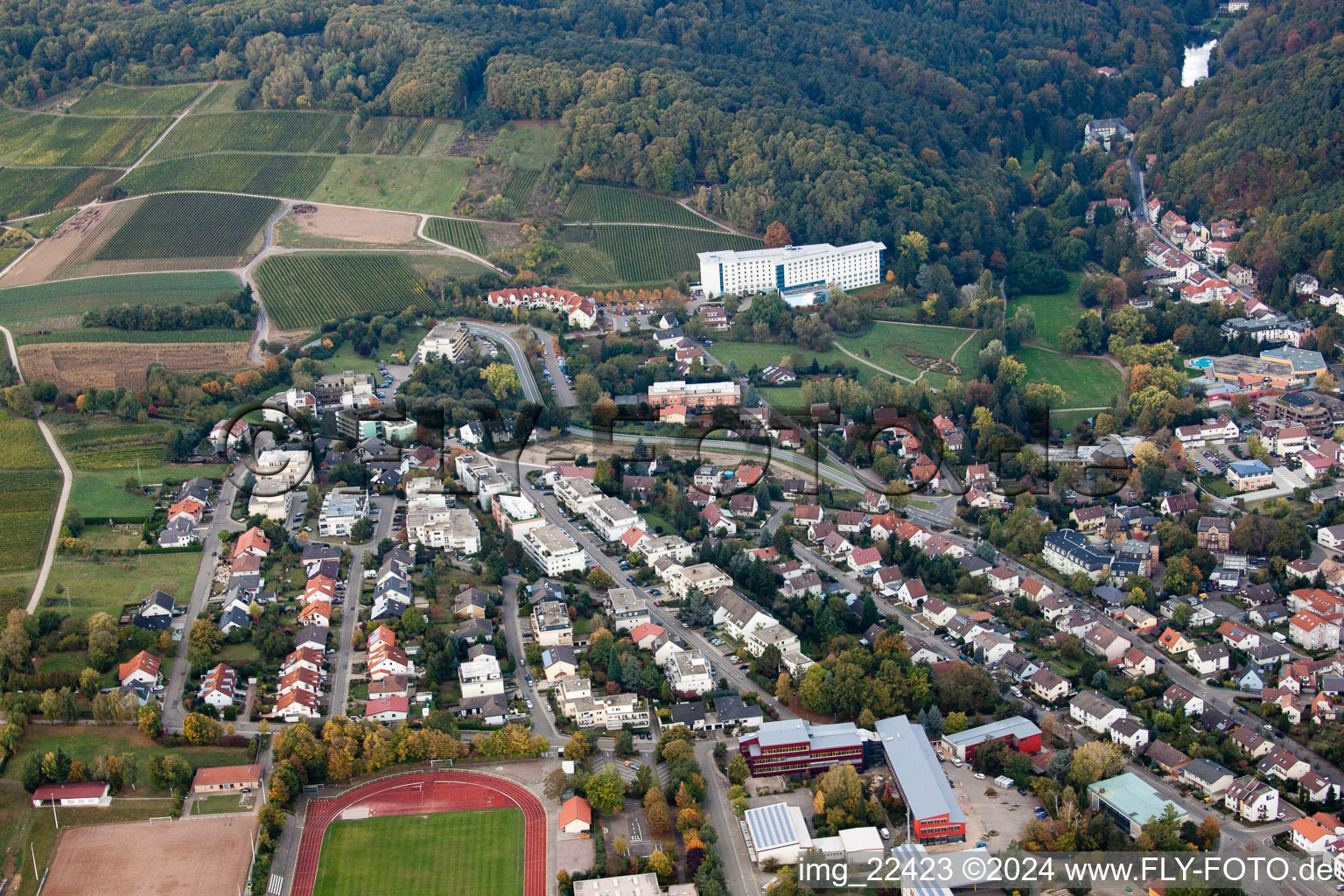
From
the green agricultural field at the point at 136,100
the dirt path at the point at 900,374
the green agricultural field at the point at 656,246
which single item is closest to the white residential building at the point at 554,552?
the dirt path at the point at 900,374

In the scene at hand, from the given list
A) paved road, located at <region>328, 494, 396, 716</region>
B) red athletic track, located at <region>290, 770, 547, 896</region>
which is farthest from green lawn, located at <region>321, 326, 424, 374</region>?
red athletic track, located at <region>290, 770, 547, 896</region>

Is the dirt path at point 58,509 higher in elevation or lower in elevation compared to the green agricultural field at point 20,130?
lower

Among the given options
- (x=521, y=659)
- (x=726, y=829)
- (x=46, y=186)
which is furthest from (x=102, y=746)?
(x=46, y=186)

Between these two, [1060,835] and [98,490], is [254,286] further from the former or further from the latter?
[1060,835]

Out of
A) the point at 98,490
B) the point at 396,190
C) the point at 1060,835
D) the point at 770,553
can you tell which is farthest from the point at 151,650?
the point at 396,190

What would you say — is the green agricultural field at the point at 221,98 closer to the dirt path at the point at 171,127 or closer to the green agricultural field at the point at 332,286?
the dirt path at the point at 171,127

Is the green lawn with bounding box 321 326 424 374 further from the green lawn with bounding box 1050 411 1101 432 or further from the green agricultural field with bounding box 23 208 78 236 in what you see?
the green lawn with bounding box 1050 411 1101 432

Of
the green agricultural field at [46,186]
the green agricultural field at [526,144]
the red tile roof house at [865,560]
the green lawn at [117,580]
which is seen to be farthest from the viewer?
the green agricultural field at [526,144]
